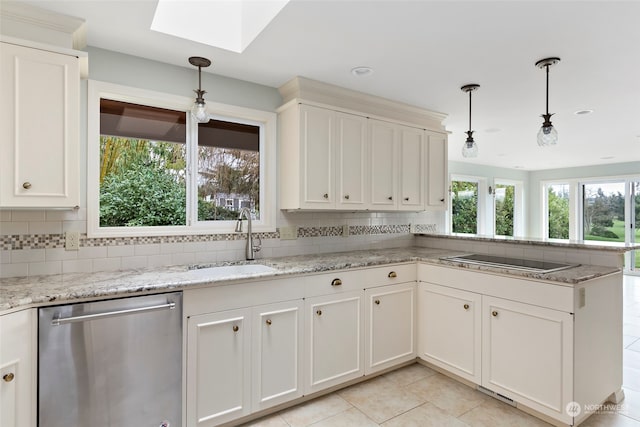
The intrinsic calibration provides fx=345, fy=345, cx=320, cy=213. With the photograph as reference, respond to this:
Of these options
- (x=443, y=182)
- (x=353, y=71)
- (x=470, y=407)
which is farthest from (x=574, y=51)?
(x=470, y=407)

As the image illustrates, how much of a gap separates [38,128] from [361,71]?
2.01 m

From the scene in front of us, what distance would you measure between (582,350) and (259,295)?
6.32ft

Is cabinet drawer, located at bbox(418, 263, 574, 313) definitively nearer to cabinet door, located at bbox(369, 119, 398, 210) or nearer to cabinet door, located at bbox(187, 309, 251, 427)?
cabinet door, located at bbox(369, 119, 398, 210)

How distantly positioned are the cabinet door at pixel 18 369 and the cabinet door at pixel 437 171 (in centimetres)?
317

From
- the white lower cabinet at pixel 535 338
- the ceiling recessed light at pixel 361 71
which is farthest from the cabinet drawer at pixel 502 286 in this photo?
the ceiling recessed light at pixel 361 71

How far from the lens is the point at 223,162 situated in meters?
2.76

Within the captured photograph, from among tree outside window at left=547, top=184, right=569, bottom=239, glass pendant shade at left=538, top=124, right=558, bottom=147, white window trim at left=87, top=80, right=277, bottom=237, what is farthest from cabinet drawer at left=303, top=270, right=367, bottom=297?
tree outside window at left=547, top=184, right=569, bottom=239

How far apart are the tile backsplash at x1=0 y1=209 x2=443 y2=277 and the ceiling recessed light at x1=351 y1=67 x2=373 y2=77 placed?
47.9 inches

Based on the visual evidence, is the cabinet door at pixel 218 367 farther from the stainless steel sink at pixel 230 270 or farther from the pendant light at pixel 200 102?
the pendant light at pixel 200 102

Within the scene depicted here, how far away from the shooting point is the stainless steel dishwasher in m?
1.57

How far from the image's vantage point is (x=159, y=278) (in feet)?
6.43

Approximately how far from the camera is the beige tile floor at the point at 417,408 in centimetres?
212

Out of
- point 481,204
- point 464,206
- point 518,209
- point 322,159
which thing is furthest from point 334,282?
point 518,209

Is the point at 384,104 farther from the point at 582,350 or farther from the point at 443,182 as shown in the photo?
the point at 582,350
